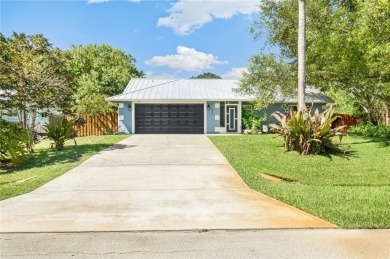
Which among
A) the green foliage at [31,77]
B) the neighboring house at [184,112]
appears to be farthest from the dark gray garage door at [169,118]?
the green foliage at [31,77]

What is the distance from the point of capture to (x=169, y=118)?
2344 cm

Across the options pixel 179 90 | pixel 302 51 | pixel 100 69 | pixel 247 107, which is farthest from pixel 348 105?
pixel 100 69

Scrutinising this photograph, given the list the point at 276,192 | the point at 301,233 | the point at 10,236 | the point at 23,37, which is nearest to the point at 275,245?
the point at 301,233

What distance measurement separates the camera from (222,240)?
446cm

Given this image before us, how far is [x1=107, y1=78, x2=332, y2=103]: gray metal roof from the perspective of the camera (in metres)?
22.6

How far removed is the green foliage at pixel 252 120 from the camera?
22.8m

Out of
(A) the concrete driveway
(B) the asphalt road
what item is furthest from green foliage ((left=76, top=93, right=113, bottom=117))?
(B) the asphalt road

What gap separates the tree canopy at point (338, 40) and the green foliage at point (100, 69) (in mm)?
19115

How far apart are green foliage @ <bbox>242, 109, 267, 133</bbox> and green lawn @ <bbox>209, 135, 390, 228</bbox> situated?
8.65 m

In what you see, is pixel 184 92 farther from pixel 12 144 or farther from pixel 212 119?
pixel 12 144

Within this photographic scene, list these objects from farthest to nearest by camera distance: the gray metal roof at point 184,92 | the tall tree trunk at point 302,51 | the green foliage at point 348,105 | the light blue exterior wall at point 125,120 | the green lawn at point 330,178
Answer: the green foliage at point 348,105, the light blue exterior wall at point 125,120, the gray metal roof at point 184,92, the tall tree trunk at point 302,51, the green lawn at point 330,178

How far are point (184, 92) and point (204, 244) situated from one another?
1991cm

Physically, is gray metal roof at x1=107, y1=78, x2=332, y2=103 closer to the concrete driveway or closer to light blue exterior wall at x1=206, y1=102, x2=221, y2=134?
light blue exterior wall at x1=206, y1=102, x2=221, y2=134

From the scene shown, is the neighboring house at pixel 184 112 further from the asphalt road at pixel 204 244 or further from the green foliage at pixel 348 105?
the asphalt road at pixel 204 244
